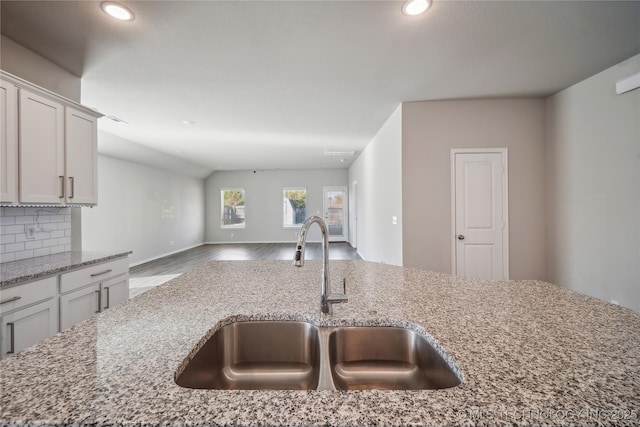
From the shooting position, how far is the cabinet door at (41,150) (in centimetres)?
204

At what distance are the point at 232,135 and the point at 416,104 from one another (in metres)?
3.24

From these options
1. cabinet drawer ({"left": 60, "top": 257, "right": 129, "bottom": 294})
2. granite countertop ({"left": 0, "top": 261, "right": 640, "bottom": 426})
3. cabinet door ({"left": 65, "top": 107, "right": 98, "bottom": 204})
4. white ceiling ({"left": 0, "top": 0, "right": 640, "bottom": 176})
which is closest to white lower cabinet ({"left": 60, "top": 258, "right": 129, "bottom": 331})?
cabinet drawer ({"left": 60, "top": 257, "right": 129, "bottom": 294})

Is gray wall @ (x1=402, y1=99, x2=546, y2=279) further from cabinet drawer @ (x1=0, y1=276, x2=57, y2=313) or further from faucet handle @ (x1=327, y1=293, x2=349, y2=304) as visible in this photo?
cabinet drawer @ (x1=0, y1=276, x2=57, y2=313)

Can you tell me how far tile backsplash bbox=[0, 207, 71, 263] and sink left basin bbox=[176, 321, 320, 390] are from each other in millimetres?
2400

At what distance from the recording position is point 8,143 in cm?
193

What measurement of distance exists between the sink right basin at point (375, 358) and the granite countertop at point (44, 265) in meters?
1.98

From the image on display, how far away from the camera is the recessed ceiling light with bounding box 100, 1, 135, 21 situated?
1813mm

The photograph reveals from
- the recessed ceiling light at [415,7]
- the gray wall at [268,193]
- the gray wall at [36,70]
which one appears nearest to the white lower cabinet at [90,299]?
the gray wall at [36,70]

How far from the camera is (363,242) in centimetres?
695

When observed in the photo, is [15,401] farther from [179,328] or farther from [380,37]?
[380,37]

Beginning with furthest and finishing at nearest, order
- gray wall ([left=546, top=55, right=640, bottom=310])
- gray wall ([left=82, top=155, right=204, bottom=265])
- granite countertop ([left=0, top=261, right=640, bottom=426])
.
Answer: gray wall ([left=82, top=155, right=204, bottom=265])
gray wall ([left=546, top=55, right=640, bottom=310])
granite countertop ([left=0, top=261, right=640, bottom=426])

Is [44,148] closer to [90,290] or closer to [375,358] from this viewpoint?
[90,290]

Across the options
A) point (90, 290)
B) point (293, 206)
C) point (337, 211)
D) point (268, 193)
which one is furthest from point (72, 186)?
point (337, 211)

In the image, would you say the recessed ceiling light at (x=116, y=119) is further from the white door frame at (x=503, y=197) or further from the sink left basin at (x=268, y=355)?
the white door frame at (x=503, y=197)
